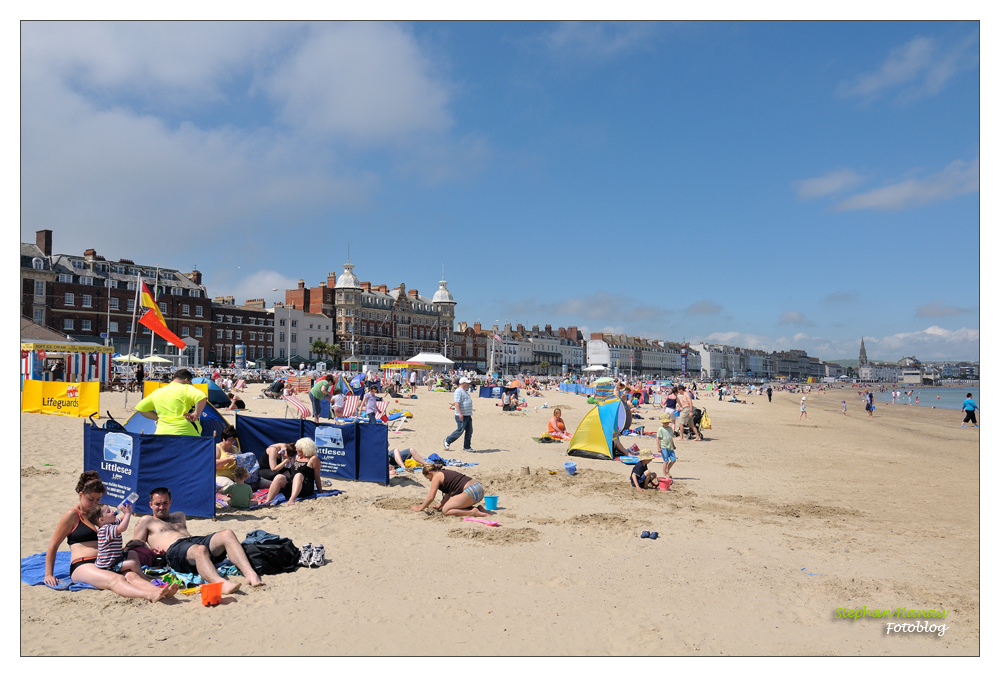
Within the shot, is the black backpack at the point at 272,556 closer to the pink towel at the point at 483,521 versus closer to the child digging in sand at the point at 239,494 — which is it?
the child digging in sand at the point at 239,494

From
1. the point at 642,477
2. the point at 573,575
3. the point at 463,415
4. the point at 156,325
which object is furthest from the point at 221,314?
the point at 573,575

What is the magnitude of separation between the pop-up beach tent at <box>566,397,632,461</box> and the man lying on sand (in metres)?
8.32

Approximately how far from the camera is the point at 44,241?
49.3 meters

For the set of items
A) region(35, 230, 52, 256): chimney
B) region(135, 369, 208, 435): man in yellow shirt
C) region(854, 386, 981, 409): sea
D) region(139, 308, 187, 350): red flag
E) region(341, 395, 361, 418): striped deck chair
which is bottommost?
region(854, 386, 981, 409): sea

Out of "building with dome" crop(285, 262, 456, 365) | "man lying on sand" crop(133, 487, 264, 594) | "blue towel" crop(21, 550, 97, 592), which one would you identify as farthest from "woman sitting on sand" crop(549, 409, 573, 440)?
"building with dome" crop(285, 262, 456, 365)

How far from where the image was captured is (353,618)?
4258mm

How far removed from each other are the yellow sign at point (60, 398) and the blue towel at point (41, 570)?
11.6 metres

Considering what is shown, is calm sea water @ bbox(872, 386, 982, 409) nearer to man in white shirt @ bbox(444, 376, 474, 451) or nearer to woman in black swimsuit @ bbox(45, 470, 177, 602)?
man in white shirt @ bbox(444, 376, 474, 451)

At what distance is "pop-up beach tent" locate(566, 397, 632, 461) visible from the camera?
12.1m

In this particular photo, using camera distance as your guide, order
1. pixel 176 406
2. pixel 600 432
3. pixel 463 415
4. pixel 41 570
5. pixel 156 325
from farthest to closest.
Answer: pixel 156 325
pixel 600 432
pixel 463 415
pixel 176 406
pixel 41 570

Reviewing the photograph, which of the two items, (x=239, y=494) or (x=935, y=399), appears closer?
(x=239, y=494)

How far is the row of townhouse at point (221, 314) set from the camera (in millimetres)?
50156

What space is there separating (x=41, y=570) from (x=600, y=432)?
9.41 m

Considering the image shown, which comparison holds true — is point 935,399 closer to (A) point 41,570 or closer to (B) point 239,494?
(B) point 239,494
